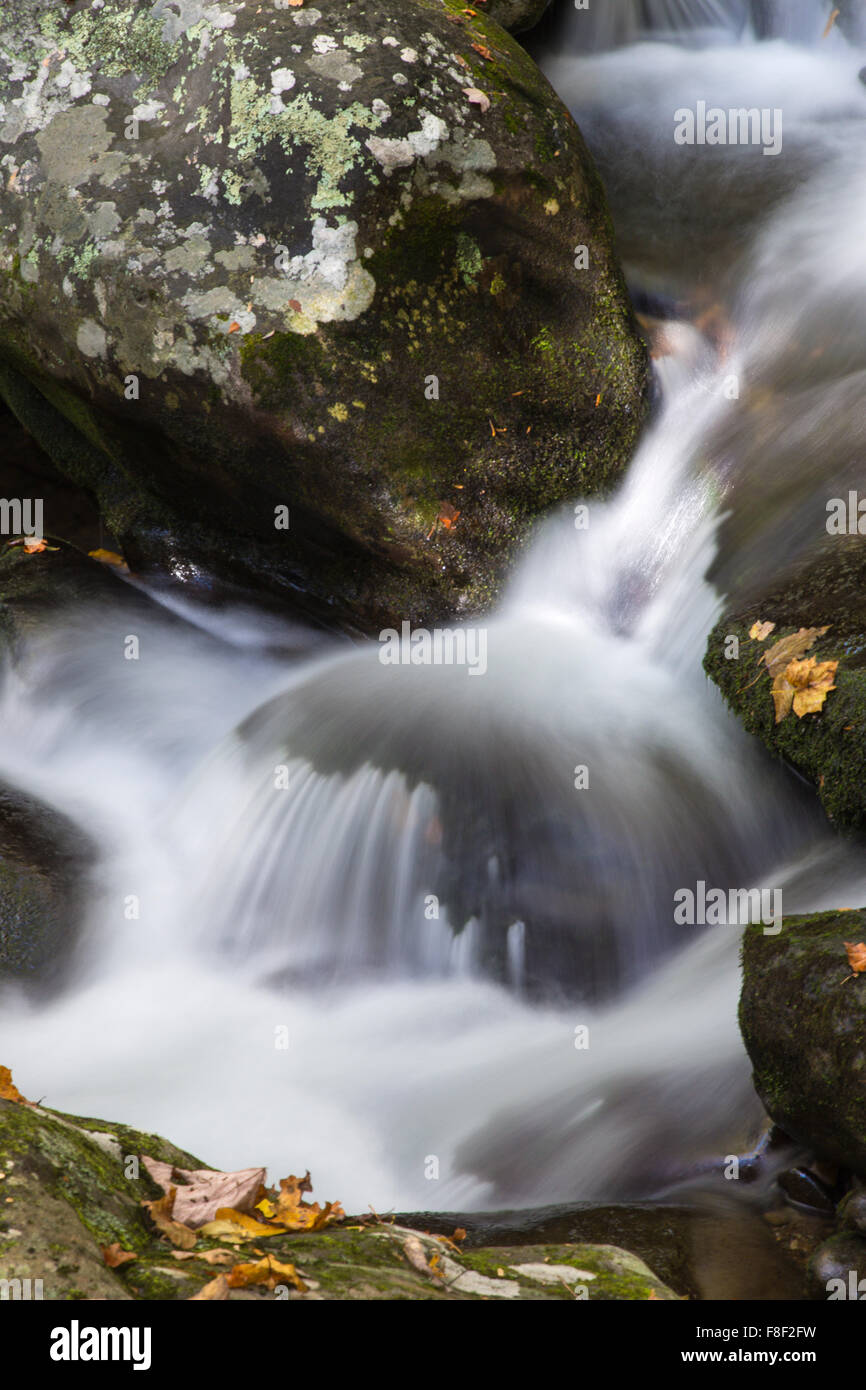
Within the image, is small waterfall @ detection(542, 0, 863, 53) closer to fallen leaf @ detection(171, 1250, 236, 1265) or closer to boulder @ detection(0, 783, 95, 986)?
boulder @ detection(0, 783, 95, 986)

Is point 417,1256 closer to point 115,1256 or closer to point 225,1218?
point 225,1218

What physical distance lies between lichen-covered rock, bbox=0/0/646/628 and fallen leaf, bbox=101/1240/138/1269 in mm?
4079

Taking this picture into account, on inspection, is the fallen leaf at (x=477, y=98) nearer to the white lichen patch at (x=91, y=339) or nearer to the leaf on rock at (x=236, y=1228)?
the white lichen patch at (x=91, y=339)

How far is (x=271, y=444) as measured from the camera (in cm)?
547

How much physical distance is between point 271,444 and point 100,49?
228 cm

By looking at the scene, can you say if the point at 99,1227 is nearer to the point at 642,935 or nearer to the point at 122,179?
the point at 642,935

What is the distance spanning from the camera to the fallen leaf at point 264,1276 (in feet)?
6.39

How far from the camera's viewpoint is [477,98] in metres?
5.36

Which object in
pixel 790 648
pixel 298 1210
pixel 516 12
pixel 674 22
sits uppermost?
pixel 674 22

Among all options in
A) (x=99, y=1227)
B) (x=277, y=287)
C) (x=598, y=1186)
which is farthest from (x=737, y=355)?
(x=99, y=1227)

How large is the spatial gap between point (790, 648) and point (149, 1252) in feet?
10.2

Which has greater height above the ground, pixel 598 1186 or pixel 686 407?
pixel 686 407

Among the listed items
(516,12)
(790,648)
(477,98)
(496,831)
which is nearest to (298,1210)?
(496,831)

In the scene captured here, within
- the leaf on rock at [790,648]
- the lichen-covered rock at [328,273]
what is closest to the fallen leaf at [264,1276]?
the leaf on rock at [790,648]
